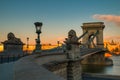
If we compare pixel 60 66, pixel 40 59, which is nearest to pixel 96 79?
pixel 60 66

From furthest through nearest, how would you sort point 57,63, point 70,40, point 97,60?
point 97,60
point 70,40
point 57,63

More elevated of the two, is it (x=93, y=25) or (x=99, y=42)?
(x=93, y=25)

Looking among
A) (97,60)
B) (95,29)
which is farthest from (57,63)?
(95,29)

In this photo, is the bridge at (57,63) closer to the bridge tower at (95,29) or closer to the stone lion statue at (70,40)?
the stone lion statue at (70,40)

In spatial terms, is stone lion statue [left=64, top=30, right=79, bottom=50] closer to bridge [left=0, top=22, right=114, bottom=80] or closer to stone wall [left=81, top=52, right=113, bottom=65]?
bridge [left=0, top=22, right=114, bottom=80]

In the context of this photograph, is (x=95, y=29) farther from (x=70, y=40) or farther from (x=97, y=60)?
(x=70, y=40)

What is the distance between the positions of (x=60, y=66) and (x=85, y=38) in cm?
6689

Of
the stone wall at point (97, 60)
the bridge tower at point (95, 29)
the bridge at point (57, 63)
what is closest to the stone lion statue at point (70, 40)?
the bridge at point (57, 63)

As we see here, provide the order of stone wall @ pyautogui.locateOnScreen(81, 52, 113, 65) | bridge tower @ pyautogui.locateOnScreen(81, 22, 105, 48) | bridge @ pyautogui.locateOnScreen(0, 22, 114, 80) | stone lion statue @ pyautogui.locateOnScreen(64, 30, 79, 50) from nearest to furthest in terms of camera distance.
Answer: bridge @ pyautogui.locateOnScreen(0, 22, 114, 80) < stone lion statue @ pyautogui.locateOnScreen(64, 30, 79, 50) < stone wall @ pyautogui.locateOnScreen(81, 52, 113, 65) < bridge tower @ pyautogui.locateOnScreen(81, 22, 105, 48)

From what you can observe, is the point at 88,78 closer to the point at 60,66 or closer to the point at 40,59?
the point at 60,66

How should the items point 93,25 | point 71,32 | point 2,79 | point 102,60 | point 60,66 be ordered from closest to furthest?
point 2,79, point 60,66, point 71,32, point 102,60, point 93,25

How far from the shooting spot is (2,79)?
5.22 meters

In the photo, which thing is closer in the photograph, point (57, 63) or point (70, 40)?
point (57, 63)

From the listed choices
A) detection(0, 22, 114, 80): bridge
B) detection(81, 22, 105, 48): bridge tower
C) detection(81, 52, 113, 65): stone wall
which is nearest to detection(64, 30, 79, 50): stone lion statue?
detection(0, 22, 114, 80): bridge
